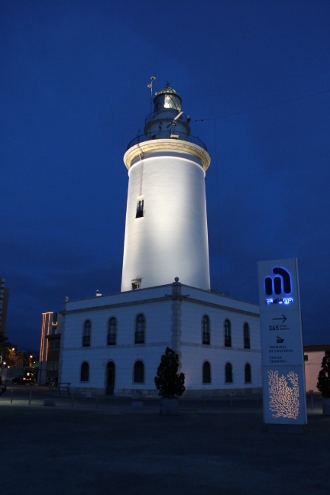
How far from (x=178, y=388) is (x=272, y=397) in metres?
7.35

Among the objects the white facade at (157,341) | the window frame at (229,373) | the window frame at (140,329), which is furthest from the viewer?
the window frame at (229,373)

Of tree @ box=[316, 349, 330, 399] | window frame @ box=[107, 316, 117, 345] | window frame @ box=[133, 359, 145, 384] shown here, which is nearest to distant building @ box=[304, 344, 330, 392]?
window frame @ box=[133, 359, 145, 384]

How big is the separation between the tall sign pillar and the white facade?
17461 mm

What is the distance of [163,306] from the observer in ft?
107

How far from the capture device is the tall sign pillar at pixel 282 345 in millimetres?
13305

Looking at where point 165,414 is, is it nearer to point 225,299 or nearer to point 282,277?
point 282,277

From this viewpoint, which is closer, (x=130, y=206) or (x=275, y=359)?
(x=275, y=359)

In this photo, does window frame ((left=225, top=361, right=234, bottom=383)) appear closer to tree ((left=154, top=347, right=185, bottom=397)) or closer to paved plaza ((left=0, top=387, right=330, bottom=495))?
tree ((left=154, top=347, right=185, bottom=397))

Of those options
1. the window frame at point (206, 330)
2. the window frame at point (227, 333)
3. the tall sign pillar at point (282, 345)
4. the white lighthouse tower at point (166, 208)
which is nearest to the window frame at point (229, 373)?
the window frame at point (227, 333)

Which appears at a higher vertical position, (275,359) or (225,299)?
(225,299)

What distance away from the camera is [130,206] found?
39.5 m

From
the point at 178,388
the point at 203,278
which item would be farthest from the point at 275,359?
the point at 203,278

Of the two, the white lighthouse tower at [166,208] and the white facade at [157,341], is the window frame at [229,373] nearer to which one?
the white facade at [157,341]

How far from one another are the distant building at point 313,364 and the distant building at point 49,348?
30190mm
